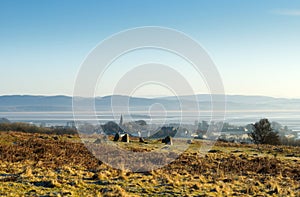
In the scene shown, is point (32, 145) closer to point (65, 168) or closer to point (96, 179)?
point (65, 168)

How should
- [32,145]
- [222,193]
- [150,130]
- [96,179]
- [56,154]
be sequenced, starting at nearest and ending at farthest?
[222,193] → [96,179] → [56,154] → [32,145] → [150,130]

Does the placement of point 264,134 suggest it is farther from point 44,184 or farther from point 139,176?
point 44,184

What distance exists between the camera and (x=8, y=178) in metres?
17.6

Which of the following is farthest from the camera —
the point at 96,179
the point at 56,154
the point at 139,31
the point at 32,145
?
the point at 32,145

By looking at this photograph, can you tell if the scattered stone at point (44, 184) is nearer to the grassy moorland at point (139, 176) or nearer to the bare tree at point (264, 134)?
the grassy moorland at point (139, 176)

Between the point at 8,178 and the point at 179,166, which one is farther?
the point at 179,166

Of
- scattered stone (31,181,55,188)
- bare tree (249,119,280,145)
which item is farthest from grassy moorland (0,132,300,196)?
bare tree (249,119,280,145)

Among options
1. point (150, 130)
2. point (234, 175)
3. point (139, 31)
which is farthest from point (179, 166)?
point (150, 130)

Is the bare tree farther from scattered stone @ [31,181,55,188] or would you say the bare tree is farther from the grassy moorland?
scattered stone @ [31,181,55,188]

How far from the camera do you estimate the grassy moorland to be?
16.3 m

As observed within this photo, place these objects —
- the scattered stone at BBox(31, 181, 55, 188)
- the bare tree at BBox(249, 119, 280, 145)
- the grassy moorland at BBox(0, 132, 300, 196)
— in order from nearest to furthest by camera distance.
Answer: the grassy moorland at BBox(0, 132, 300, 196) → the scattered stone at BBox(31, 181, 55, 188) → the bare tree at BBox(249, 119, 280, 145)

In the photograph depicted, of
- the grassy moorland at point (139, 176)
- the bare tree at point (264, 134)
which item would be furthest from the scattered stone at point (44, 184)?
the bare tree at point (264, 134)

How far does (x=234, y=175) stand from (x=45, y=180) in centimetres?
1259

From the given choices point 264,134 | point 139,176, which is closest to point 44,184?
point 139,176
